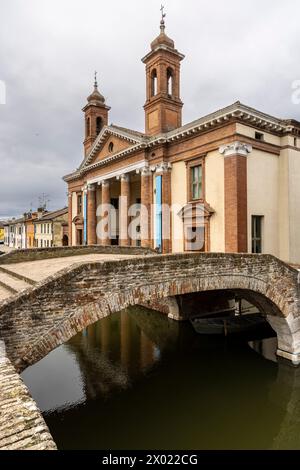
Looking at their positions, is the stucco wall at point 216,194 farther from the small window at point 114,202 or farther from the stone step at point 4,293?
the small window at point 114,202

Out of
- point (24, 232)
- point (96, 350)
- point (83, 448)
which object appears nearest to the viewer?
point (83, 448)

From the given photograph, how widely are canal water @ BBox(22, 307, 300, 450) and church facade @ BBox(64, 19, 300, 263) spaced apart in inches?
232

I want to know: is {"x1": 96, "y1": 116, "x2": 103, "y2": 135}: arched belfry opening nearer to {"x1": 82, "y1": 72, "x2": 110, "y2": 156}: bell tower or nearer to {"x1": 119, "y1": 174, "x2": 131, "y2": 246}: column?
{"x1": 82, "y1": 72, "x2": 110, "y2": 156}: bell tower

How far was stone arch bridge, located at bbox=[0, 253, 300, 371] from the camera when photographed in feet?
18.9

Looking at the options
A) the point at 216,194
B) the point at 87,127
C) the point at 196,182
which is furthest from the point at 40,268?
the point at 87,127

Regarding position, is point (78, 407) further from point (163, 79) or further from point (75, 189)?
point (75, 189)

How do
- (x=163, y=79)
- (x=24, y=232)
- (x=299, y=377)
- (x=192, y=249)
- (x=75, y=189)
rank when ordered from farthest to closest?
1. (x=24, y=232)
2. (x=75, y=189)
3. (x=163, y=79)
4. (x=192, y=249)
5. (x=299, y=377)

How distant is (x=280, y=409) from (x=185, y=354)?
14.3 feet

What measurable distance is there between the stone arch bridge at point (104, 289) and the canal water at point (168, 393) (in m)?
2.79

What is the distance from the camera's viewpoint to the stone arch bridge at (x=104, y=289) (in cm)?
575

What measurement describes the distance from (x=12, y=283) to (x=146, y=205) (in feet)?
41.3

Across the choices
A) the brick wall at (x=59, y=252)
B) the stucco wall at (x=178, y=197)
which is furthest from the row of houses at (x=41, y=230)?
the stucco wall at (x=178, y=197)

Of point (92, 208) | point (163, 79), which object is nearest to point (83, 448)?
point (163, 79)

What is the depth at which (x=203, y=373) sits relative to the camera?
10578 millimetres
